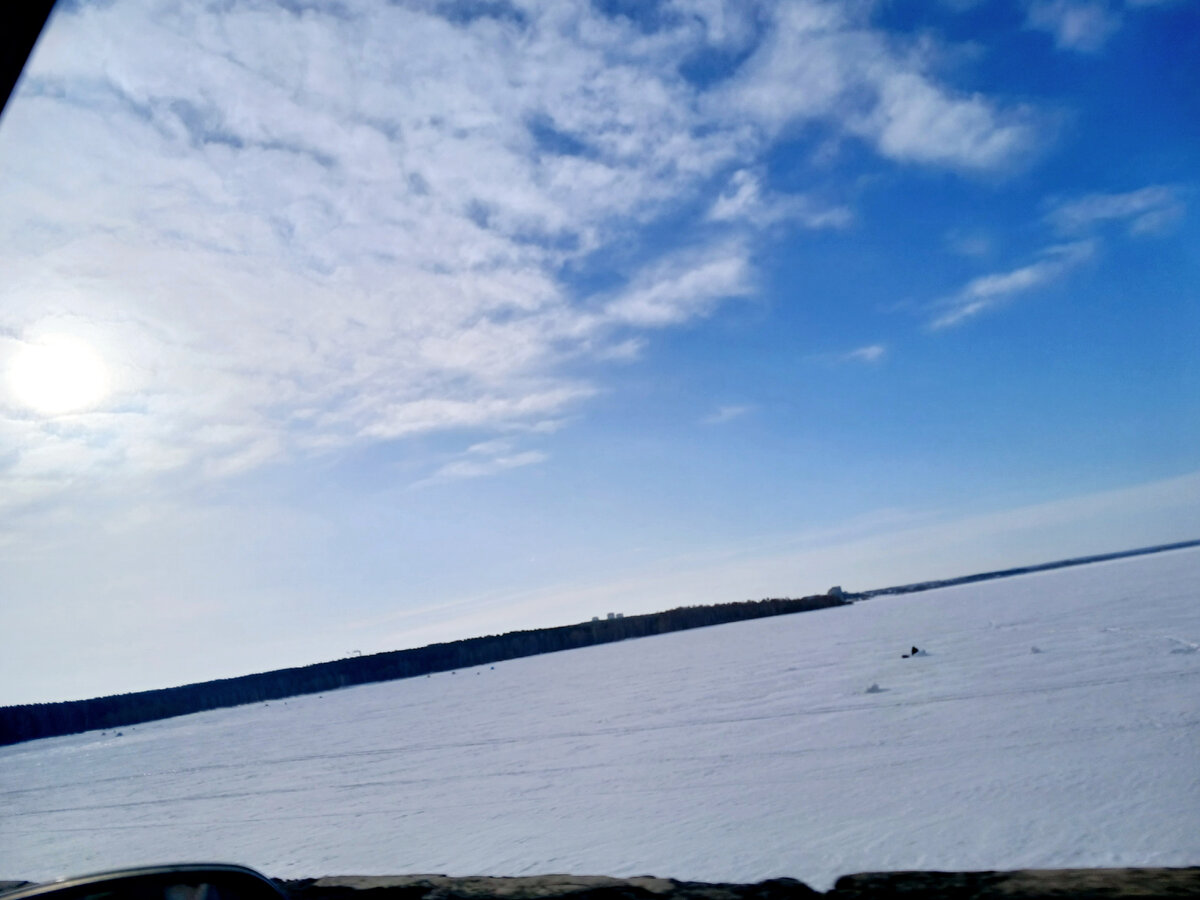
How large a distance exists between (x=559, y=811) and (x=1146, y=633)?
1449cm

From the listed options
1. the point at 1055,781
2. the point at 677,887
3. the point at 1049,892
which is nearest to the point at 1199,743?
the point at 1055,781

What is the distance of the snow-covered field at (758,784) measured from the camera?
20.0 ft

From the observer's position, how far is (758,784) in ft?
28.3

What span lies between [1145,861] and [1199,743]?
3.55 metres

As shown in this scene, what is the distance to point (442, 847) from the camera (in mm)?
7934

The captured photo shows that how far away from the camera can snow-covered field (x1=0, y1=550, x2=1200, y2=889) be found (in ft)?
20.0

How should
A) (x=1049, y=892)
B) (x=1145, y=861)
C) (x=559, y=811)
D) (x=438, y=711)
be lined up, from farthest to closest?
(x=438, y=711), (x=559, y=811), (x=1145, y=861), (x=1049, y=892)

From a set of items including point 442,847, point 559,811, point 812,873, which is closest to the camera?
point 812,873

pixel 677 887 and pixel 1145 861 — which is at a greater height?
pixel 677 887

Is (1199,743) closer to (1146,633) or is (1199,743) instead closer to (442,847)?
(442,847)

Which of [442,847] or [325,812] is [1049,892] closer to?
[442,847]

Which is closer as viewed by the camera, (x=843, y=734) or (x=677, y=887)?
(x=677, y=887)

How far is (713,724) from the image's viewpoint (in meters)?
13.5

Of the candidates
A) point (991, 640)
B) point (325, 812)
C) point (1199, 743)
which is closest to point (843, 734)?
point (1199, 743)
